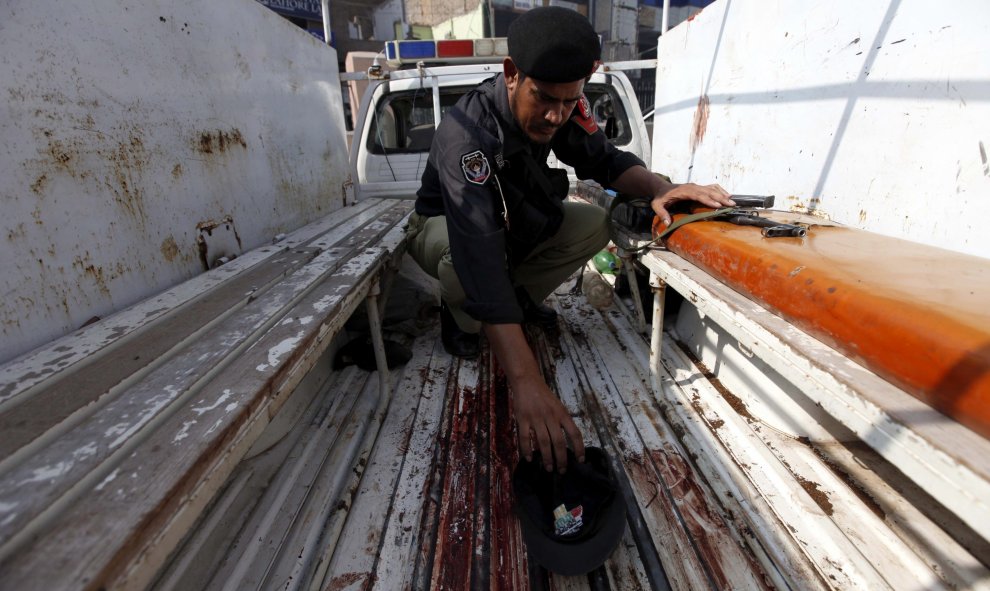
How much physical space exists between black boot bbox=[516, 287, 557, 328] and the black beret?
119 centimetres

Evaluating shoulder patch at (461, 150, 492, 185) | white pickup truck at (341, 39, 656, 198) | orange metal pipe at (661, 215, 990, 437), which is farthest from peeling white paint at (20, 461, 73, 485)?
white pickup truck at (341, 39, 656, 198)

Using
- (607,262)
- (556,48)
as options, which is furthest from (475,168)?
(607,262)

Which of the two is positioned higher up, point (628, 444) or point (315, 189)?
point (315, 189)

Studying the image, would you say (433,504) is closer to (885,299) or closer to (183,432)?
(183,432)

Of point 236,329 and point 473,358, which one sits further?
point 473,358

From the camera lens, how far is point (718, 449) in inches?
56.6

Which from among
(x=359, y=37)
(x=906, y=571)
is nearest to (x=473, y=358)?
(x=906, y=571)

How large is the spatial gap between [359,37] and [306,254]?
16.8 meters

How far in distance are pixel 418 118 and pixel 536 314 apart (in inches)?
72.1

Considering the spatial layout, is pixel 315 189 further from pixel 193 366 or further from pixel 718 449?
pixel 718 449

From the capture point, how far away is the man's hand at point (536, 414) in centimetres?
107

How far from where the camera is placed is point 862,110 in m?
1.99

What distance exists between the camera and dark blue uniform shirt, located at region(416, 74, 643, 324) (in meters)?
1.30

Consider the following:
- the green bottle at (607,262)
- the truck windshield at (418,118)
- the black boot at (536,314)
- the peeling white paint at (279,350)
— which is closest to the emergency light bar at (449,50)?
the truck windshield at (418,118)
